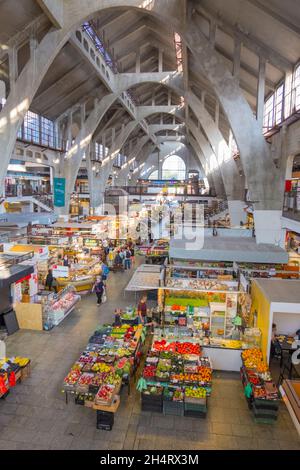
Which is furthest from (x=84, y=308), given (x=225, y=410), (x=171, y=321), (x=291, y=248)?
(x=291, y=248)

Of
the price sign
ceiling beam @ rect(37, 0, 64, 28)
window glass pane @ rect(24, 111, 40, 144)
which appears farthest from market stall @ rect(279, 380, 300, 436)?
window glass pane @ rect(24, 111, 40, 144)

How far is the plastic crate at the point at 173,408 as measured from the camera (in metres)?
5.96

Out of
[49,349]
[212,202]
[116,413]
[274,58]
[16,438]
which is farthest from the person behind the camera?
[212,202]

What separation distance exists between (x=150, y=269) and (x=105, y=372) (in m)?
5.56

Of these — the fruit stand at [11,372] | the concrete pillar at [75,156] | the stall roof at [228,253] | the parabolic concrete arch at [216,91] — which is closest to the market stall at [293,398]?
the stall roof at [228,253]

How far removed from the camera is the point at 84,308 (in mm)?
11352

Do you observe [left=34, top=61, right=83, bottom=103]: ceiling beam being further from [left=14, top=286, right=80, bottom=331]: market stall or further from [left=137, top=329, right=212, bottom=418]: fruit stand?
[left=137, top=329, right=212, bottom=418]: fruit stand

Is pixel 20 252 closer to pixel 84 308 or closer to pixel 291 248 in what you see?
pixel 84 308

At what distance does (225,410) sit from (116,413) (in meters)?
2.07

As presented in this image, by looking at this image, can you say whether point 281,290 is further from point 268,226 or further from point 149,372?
point 268,226

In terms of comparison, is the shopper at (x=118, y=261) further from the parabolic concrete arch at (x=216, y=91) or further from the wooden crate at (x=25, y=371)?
the wooden crate at (x=25, y=371)

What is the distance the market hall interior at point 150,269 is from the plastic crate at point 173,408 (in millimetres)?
21

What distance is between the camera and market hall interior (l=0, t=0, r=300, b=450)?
5887mm

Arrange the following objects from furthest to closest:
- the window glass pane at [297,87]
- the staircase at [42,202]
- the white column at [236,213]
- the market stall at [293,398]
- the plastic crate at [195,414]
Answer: the staircase at [42,202], the white column at [236,213], the window glass pane at [297,87], the plastic crate at [195,414], the market stall at [293,398]
